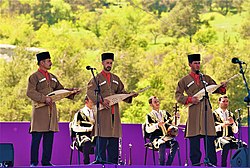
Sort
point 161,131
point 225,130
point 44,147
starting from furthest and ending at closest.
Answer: point 225,130 < point 161,131 < point 44,147

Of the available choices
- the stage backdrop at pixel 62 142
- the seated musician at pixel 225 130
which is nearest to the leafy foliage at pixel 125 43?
the stage backdrop at pixel 62 142

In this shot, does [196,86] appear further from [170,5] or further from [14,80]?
[170,5]

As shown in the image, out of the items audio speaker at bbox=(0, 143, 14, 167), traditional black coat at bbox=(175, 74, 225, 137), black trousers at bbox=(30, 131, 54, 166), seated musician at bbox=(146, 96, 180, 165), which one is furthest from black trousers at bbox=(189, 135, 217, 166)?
audio speaker at bbox=(0, 143, 14, 167)

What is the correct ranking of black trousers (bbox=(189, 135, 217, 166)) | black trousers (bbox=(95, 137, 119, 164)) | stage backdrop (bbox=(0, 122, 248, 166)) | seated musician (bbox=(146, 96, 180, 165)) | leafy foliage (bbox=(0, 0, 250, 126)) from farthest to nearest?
leafy foliage (bbox=(0, 0, 250, 126)), stage backdrop (bbox=(0, 122, 248, 166)), seated musician (bbox=(146, 96, 180, 165)), black trousers (bbox=(189, 135, 217, 166)), black trousers (bbox=(95, 137, 119, 164))

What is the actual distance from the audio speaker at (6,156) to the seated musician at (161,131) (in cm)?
316

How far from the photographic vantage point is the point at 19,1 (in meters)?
28.2

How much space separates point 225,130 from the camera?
11.6 metres

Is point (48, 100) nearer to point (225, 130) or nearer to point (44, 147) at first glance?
point (44, 147)

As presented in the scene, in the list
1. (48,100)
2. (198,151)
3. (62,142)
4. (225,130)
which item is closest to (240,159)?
(198,151)

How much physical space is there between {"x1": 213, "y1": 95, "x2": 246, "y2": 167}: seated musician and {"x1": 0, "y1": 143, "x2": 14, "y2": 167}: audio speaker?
3897 millimetres

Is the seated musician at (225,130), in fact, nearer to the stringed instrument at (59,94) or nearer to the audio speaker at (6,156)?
the stringed instrument at (59,94)

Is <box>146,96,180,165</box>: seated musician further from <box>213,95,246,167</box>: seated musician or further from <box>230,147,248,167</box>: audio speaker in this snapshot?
<box>230,147,248,167</box>: audio speaker

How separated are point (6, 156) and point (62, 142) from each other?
3.24 m

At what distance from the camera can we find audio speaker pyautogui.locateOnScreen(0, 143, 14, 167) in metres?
8.45
